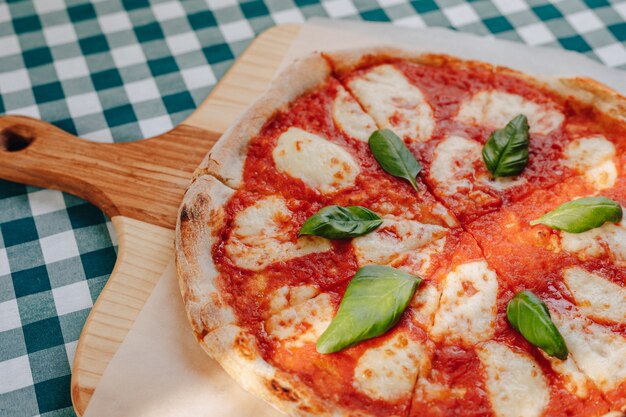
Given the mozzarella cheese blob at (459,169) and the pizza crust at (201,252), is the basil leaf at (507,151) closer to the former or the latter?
the mozzarella cheese blob at (459,169)

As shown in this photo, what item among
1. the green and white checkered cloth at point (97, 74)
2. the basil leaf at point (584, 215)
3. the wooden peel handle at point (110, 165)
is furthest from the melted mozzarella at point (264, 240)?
the basil leaf at point (584, 215)

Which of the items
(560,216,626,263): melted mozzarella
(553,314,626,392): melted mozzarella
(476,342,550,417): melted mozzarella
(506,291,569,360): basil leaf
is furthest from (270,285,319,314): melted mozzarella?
(560,216,626,263): melted mozzarella

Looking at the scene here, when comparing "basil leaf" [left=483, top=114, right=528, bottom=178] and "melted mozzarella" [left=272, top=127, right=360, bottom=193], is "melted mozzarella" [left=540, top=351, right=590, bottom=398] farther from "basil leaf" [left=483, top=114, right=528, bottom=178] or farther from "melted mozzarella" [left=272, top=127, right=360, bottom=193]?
"melted mozzarella" [left=272, top=127, right=360, bottom=193]

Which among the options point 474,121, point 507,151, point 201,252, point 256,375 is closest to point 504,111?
point 474,121

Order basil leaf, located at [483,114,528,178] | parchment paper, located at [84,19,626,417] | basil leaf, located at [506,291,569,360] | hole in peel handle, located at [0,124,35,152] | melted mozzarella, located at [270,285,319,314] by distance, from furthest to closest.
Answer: hole in peel handle, located at [0,124,35,152]
basil leaf, located at [483,114,528,178]
melted mozzarella, located at [270,285,319,314]
parchment paper, located at [84,19,626,417]
basil leaf, located at [506,291,569,360]

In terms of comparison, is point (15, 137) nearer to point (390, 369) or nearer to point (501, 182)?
point (390, 369)
